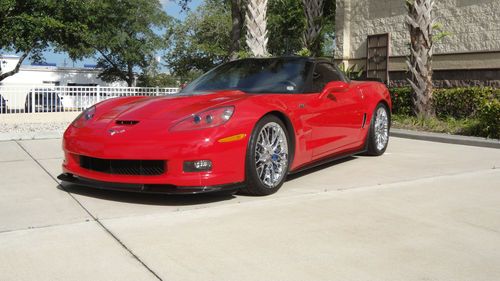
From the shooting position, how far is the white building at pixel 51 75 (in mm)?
48219

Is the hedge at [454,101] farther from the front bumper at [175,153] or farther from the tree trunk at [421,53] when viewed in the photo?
the front bumper at [175,153]

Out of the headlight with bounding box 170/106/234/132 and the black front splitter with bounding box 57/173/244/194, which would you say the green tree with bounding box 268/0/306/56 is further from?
the black front splitter with bounding box 57/173/244/194

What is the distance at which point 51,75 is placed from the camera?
1929 inches

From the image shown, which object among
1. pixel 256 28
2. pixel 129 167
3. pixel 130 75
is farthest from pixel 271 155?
pixel 130 75

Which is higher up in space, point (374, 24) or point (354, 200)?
point (374, 24)

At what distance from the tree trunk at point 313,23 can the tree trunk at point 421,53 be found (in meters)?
3.75

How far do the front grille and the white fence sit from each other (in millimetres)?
10247

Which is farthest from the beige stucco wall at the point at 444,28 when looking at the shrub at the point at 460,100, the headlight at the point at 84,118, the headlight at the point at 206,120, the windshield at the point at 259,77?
the headlight at the point at 84,118

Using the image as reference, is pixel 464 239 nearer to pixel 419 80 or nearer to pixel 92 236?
pixel 92 236

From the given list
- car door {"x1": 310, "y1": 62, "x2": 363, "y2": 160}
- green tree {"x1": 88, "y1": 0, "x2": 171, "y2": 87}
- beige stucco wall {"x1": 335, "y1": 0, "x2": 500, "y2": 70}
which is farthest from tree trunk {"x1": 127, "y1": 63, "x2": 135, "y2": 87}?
car door {"x1": 310, "y1": 62, "x2": 363, "y2": 160}

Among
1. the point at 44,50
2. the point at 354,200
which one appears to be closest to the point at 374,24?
the point at 354,200

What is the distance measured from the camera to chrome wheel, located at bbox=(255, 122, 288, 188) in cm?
459

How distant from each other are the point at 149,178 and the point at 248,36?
9.39m

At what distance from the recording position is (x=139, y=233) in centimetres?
351
